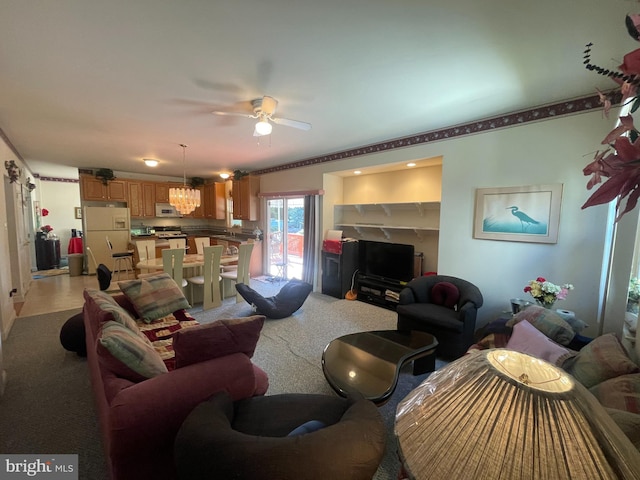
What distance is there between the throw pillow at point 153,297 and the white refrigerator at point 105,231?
4144 mm

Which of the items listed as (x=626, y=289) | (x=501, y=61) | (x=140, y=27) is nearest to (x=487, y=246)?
(x=626, y=289)

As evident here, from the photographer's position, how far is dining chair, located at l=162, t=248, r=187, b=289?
12.2 ft

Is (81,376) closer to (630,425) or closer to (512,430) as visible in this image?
(512,430)

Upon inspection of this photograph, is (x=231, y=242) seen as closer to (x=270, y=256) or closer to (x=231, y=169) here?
(x=270, y=256)

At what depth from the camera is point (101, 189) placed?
6164mm

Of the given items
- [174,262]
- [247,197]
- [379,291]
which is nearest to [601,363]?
[379,291]

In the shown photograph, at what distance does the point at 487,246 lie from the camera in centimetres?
306

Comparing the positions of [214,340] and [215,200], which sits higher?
[215,200]

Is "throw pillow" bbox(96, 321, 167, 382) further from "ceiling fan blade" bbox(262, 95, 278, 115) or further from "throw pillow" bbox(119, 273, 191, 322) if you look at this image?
"ceiling fan blade" bbox(262, 95, 278, 115)

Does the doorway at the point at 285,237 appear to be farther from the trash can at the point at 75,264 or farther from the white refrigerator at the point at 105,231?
the trash can at the point at 75,264

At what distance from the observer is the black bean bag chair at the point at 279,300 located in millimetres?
3612

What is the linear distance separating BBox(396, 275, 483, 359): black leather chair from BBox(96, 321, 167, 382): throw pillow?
2375mm

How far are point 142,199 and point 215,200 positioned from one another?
1.70 metres

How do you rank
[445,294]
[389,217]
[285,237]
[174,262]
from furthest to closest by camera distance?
1. [285,237]
2. [389,217]
3. [174,262]
4. [445,294]
